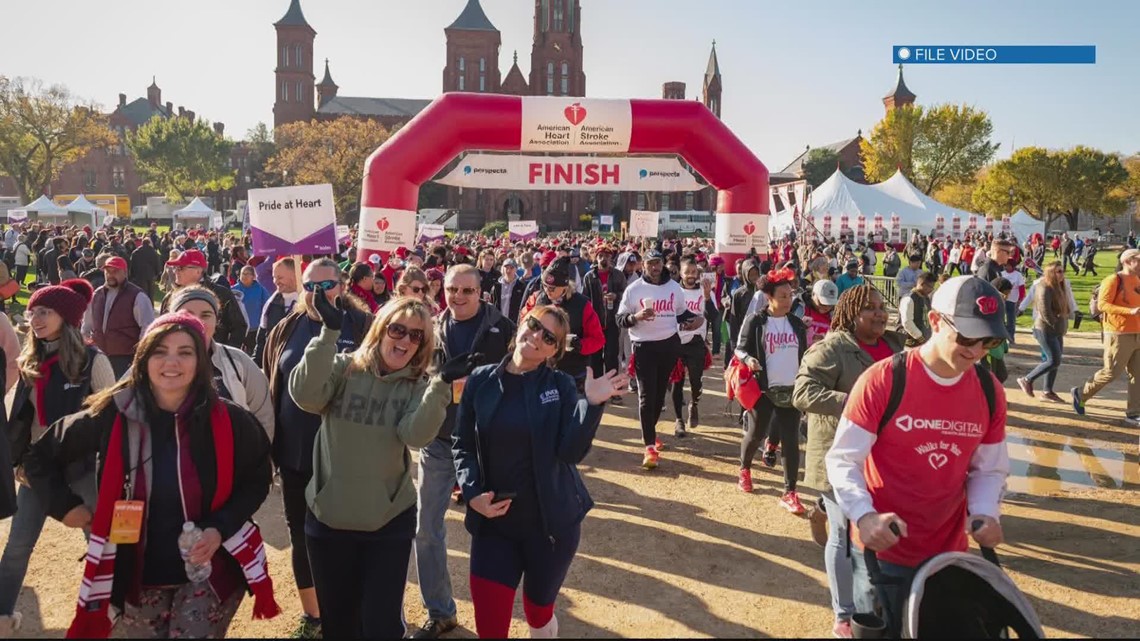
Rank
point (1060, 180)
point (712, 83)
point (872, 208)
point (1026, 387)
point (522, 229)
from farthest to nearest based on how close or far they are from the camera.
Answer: point (712, 83)
point (1060, 180)
point (872, 208)
point (522, 229)
point (1026, 387)

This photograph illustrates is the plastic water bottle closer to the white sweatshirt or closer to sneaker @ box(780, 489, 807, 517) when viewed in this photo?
sneaker @ box(780, 489, 807, 517)

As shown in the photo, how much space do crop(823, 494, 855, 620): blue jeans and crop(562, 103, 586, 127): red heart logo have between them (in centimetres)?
Result: 901

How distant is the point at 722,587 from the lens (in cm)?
456

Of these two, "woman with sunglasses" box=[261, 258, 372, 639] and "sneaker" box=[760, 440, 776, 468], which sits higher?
"woman with sunglasses" box=[261, 258, 372, 639]

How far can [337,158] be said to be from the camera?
54594 millimetres

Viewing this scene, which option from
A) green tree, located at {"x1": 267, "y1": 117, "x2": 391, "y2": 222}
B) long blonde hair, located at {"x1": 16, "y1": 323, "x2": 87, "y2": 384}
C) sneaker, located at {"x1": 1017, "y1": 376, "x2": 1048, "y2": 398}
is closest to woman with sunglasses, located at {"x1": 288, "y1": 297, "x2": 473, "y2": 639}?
long blonde hair, located at {"x1": 16, "y1": 323, "x2": 87, "y2": 384}

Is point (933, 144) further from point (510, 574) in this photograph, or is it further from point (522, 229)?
point (510, 574)

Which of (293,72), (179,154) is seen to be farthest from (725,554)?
(293,72)

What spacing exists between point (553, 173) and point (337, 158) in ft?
152

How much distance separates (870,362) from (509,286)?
638 cm

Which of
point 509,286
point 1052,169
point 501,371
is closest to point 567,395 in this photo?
point 501,371

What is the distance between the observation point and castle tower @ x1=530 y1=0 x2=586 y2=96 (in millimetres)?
78500

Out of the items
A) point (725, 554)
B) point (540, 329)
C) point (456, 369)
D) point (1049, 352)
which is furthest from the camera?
point (1049, 352)

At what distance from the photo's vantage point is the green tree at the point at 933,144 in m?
61.5
